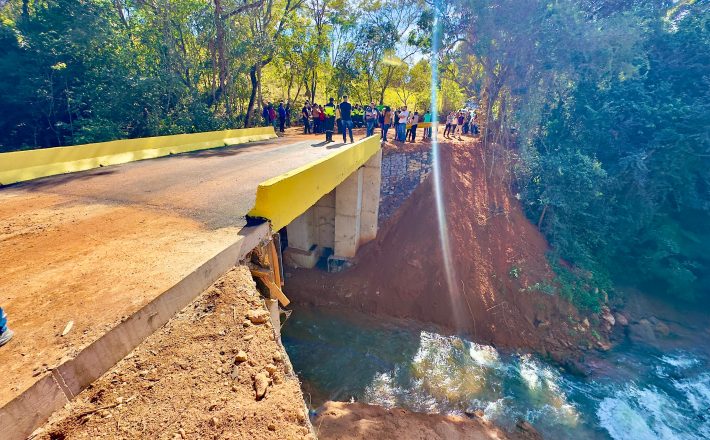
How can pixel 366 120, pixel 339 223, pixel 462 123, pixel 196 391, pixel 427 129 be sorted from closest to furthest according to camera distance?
pixel 196 391 → pixel 339 223 → pixel 366 120 → pixel 427 129 → pixel 462 123

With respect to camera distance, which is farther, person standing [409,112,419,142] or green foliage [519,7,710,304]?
person standing [409,112,419,142]

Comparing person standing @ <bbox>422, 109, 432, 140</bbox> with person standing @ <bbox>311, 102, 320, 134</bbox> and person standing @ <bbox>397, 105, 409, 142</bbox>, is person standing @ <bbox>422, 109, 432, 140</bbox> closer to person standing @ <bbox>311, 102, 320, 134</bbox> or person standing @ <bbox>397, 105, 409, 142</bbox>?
person standing @ <bbox>397, 105, 409, 142</bbox>

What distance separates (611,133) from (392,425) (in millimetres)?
14962

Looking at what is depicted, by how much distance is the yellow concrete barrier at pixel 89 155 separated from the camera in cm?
670

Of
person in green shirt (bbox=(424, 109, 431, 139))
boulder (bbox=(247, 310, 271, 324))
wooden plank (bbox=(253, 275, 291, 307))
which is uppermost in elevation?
person in green shirt (bbox=(424, 109, 431, 139))

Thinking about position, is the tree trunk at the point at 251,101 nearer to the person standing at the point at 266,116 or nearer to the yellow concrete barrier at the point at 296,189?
the person standing at the point at 266,116

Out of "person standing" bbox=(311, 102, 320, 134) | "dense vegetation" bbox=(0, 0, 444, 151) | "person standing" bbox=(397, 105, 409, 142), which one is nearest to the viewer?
"dense vegetation" bbox=(0, 0, 444, 151)

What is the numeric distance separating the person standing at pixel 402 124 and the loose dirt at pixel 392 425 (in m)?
11.7

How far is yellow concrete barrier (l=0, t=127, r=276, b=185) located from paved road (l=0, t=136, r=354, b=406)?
1.50 feet

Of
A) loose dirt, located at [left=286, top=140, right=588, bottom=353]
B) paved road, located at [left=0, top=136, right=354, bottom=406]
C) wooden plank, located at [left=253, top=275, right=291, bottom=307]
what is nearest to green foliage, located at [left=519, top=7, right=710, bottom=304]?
loose dirt, located at [left=286, top=140, right=588, bottom=353]

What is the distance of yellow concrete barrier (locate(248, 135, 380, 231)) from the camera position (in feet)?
14.6

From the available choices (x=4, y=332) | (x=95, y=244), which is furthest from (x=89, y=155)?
(x=4, y=332)

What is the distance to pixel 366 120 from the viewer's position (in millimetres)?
14078

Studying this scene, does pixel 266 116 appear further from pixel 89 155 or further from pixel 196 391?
pixel 196 391
